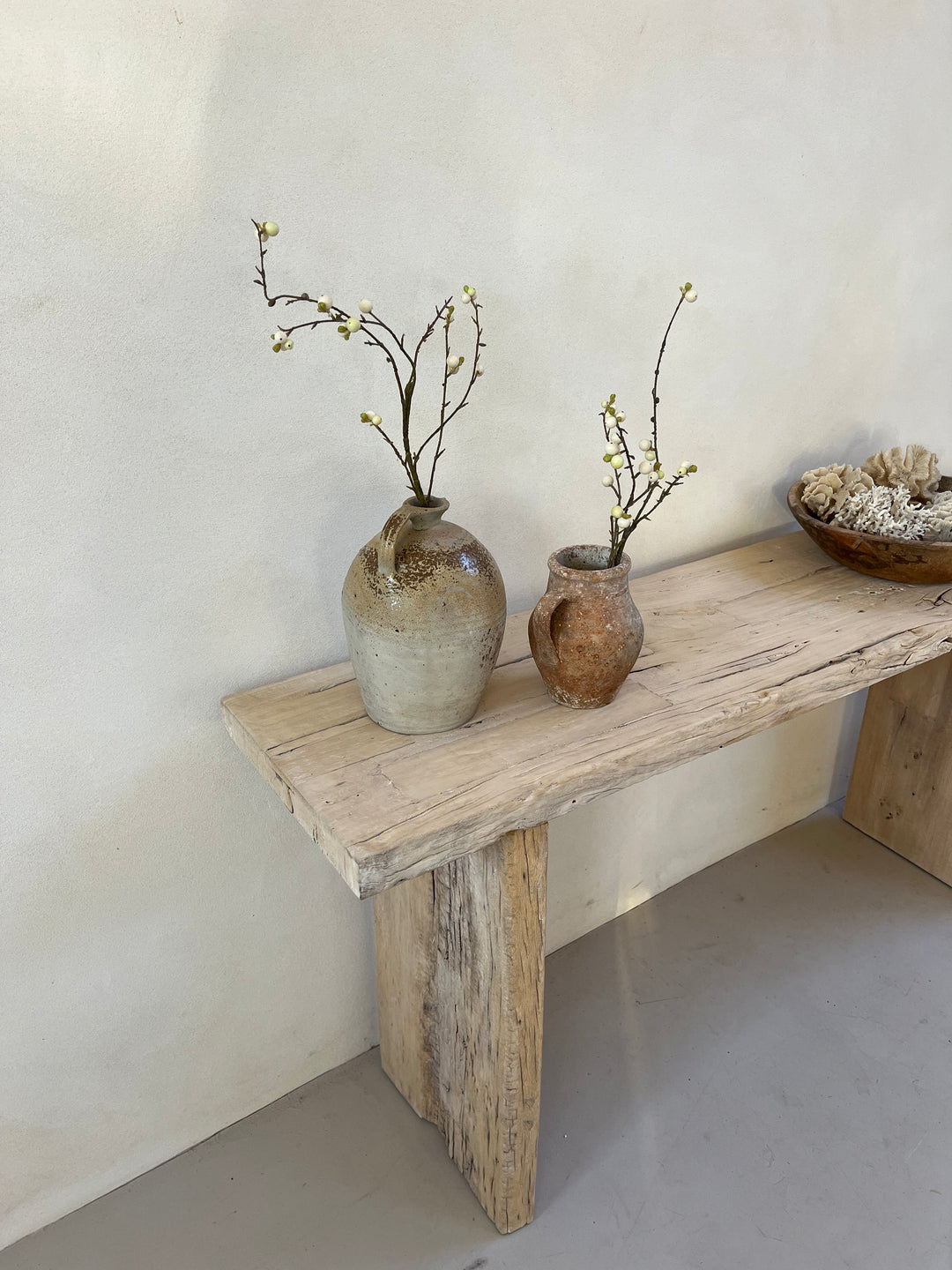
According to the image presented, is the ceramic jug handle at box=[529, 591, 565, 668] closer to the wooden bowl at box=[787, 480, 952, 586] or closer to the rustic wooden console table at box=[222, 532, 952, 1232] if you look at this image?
the rustic wooden console table at box=[222, 532, 952, 1232]

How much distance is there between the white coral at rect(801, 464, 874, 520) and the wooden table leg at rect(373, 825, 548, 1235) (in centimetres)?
80

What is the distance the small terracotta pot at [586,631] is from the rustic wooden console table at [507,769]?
0.15ft

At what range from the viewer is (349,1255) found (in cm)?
125

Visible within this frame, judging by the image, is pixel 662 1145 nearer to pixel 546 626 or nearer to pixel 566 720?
pixel 566 720

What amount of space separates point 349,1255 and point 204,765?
0.70m

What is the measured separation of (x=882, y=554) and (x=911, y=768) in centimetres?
73

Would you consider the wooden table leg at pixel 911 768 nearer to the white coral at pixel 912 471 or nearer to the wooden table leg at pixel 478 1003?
the white coral at pixel 912 471

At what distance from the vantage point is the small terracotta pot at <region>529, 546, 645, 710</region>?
1.06 m

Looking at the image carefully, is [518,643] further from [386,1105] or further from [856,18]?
[856,18]

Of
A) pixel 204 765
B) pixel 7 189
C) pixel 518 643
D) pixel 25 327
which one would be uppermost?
pixel 7 189

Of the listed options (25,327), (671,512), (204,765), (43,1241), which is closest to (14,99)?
(25,327)

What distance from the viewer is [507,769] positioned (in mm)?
1002

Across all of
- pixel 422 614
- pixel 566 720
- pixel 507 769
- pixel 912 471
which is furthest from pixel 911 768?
pixel 422 614

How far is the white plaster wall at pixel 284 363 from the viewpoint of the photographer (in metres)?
0.95
